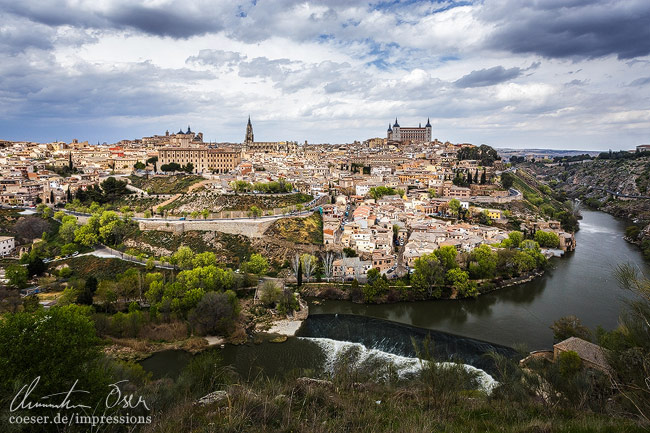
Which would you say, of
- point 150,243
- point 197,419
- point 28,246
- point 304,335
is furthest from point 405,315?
point 28,246

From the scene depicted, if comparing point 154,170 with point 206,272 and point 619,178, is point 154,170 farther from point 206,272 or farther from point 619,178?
point 619,178

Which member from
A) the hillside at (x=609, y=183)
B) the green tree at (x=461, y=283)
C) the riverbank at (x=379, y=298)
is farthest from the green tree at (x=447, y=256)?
the hillside at (x=609, y=183)

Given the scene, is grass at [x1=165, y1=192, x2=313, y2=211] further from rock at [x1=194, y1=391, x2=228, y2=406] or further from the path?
rock at [x1=194, y1=391, x2=228, y2=406]

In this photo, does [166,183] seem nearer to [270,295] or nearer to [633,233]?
[270,295]

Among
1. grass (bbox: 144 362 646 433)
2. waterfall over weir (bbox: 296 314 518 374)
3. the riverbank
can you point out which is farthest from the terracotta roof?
the riverbank

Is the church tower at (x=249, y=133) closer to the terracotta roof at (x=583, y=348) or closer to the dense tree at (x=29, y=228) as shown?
the dense tree at (x=29, y=228)

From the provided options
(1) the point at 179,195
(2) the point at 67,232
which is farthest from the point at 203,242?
(1) the point at 179,195

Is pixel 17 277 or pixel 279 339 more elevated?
pixel 17 277
